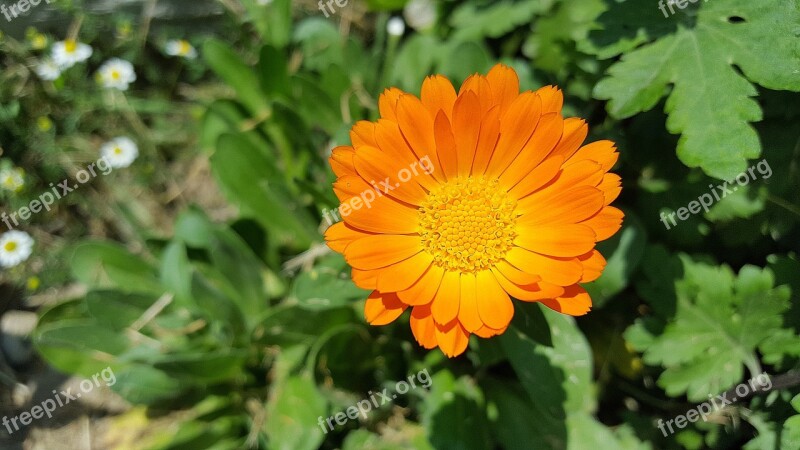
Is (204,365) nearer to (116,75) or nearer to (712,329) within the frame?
(116,75)

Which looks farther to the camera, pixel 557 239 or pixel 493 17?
pixel 493 17

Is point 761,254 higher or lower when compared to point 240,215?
lower

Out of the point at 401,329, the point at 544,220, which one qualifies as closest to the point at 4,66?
the point at 401,329

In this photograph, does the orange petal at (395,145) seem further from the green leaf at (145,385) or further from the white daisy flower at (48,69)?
the white daisy flower at (48,69)

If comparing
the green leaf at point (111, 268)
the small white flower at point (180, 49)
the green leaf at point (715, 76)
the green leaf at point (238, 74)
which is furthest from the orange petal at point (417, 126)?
the small white flower at point (180, 49)

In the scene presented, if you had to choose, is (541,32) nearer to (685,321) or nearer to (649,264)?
(649,264)

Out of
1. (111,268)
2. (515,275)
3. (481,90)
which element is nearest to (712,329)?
(515,275)
